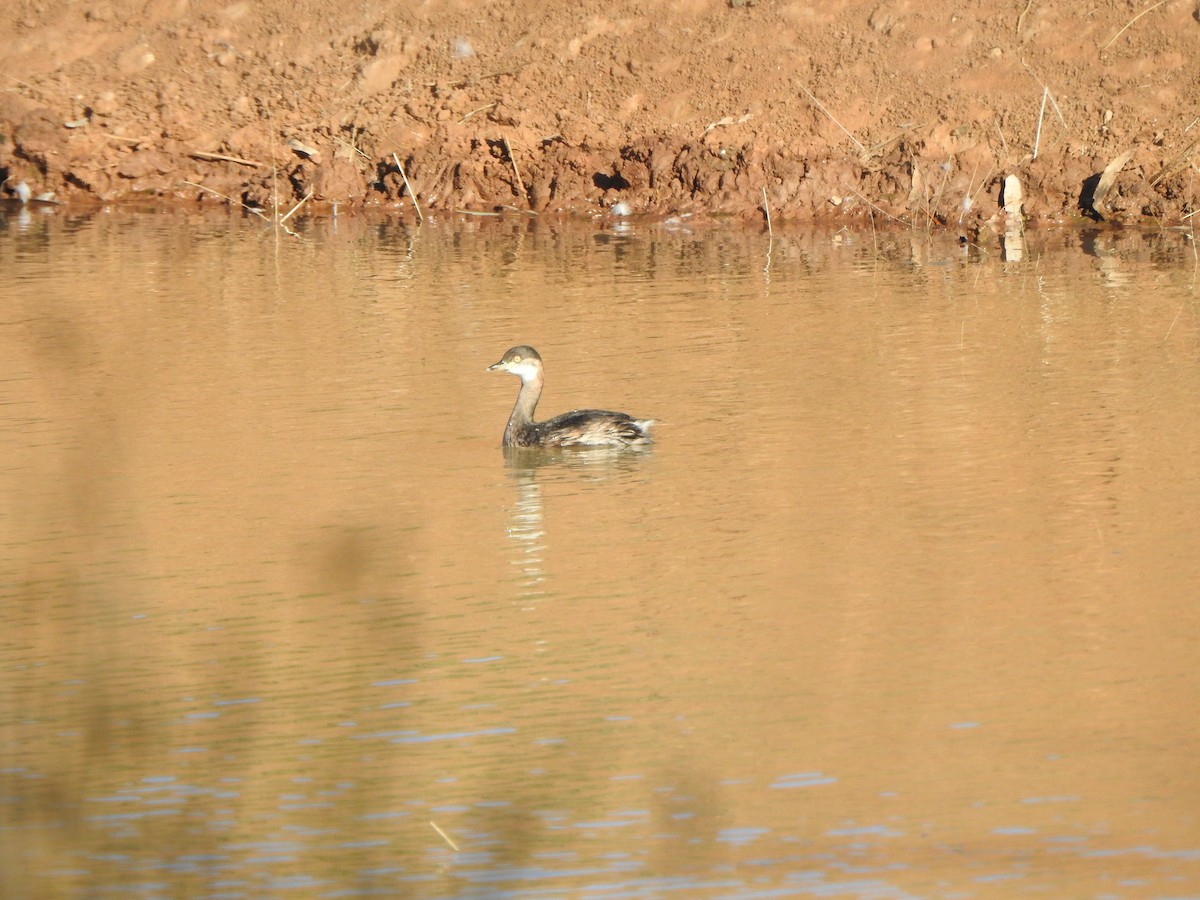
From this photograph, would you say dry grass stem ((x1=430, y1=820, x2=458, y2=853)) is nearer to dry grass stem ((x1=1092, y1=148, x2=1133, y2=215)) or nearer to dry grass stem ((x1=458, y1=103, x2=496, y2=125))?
dry grass stem ((x1=1092, y1=148, x2=1133, y2=215))

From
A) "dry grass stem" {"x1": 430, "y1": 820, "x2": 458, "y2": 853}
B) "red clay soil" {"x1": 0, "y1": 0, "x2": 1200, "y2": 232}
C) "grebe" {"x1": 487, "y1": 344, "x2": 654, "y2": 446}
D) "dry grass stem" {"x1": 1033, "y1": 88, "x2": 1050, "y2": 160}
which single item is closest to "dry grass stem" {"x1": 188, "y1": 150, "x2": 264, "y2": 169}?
"red clay soil" {"x1": 0, "y1": 0, "x2": 1200, "y2": 232}

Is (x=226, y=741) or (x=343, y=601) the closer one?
(x=226, y=741)

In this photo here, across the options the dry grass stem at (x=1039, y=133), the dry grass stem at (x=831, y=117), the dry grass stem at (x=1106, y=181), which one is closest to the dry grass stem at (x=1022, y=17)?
the dry grass stem at (x=1039, y=133)

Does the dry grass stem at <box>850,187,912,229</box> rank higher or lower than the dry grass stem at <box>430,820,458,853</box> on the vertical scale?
higher

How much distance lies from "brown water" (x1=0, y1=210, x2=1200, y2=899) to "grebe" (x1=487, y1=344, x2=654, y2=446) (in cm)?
15

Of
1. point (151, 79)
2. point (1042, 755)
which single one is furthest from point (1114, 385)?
point (151, 79)

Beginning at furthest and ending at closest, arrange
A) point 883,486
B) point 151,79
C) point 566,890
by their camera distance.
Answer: point 151,79 → point 883,486 → point 566,890

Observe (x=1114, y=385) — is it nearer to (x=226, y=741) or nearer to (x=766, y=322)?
(x=766, y=322)

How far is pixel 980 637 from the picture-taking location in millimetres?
8000

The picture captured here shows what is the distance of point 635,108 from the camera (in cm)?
2559

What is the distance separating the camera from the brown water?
241 inches

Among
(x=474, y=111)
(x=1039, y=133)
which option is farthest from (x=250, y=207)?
(x=1039, y=133)

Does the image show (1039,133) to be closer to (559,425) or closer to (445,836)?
(559,425)

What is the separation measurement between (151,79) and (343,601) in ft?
66.3
